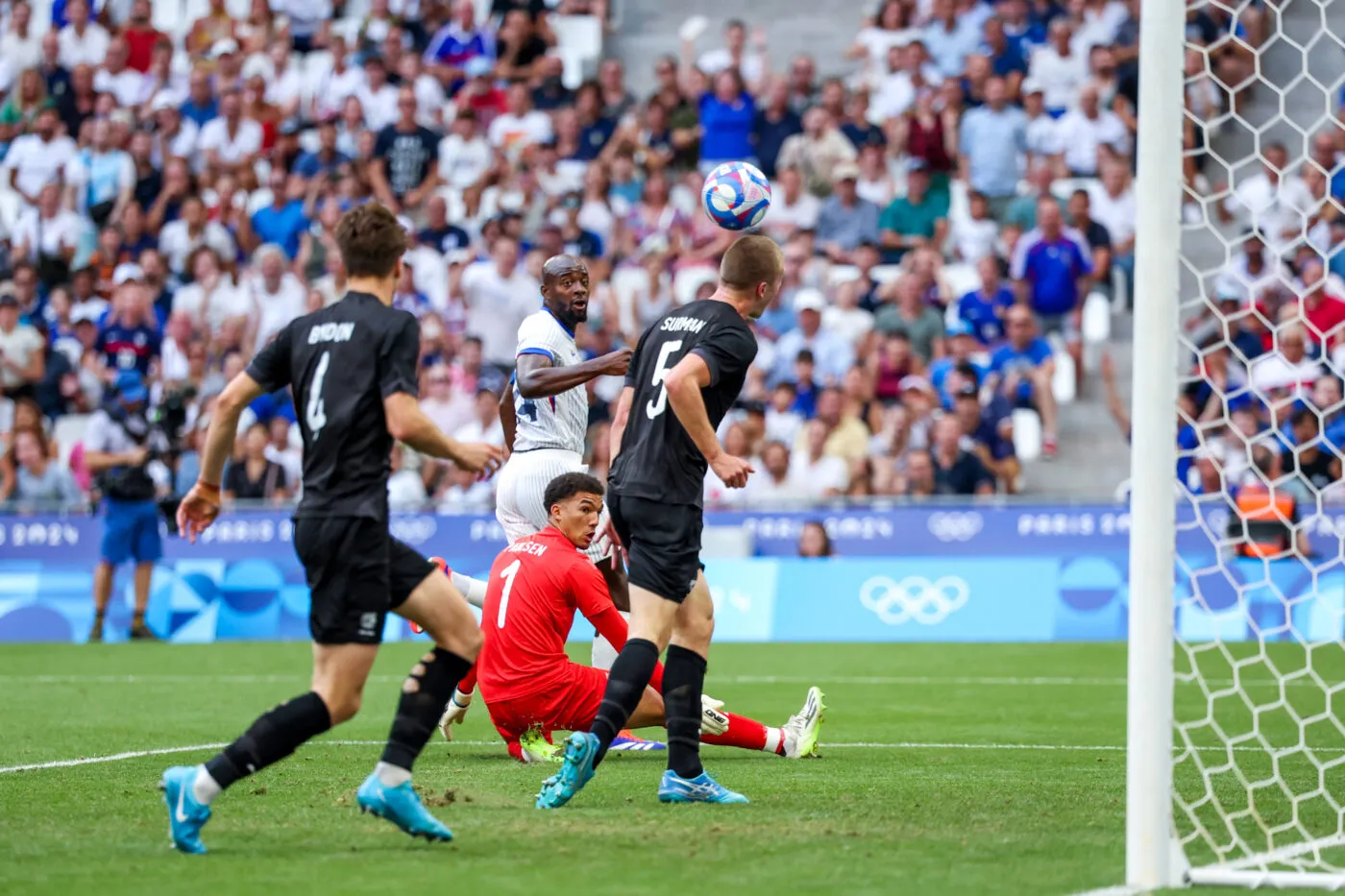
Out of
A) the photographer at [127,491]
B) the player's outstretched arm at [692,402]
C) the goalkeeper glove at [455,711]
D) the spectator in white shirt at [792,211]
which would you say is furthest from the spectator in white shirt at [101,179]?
the player's outstretched arm at [692,402]

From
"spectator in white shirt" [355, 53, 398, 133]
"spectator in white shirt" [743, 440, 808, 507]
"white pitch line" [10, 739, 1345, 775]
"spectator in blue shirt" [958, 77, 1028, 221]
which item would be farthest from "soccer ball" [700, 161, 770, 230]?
"spectator in white shirt" [355, 53, 398, 133]

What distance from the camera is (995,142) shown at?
21750mm

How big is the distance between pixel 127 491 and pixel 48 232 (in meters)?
8.09

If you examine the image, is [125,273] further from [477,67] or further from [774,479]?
[774,479]

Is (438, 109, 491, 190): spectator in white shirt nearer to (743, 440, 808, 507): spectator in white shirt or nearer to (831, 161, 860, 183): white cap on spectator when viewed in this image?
(831, 161, 860, 183): white cap on spectator

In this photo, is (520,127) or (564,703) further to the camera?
(520,127)

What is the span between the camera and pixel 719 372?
286 inches

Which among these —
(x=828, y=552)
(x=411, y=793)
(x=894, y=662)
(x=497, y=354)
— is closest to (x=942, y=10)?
(x=497, y=354)

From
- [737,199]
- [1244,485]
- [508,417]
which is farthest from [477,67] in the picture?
[737,199]

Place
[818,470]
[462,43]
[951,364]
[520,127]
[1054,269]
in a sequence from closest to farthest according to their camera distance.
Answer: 1. [818,470]
2. [951,364]
3. [1054,269]
4. [520,127]
5. [462,43]

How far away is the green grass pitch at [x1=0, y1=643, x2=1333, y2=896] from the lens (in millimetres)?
5688

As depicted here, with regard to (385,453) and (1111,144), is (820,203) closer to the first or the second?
(1111,144)

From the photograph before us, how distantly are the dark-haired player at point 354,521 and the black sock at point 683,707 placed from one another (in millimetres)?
1332

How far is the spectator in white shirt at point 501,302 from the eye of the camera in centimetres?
2159
